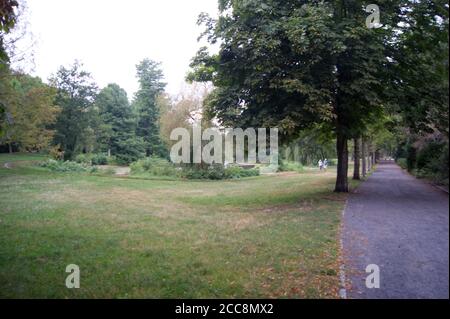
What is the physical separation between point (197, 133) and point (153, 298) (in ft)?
87.4

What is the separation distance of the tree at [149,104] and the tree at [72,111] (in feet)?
38.2

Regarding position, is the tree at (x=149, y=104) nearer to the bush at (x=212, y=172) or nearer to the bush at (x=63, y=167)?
the bush at (x=63, y=167)

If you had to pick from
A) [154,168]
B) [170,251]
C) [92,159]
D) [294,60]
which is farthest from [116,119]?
[170,251]

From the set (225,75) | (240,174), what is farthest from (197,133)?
(225,75)

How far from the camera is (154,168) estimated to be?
33.5 metres

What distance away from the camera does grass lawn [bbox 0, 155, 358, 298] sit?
512 centimetres

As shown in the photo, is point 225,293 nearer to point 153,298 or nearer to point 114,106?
point 153,298

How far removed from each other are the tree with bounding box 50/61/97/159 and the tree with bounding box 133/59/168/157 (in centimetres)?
1166

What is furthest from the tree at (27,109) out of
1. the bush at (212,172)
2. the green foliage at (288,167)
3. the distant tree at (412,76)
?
the green foliage at (288,167)

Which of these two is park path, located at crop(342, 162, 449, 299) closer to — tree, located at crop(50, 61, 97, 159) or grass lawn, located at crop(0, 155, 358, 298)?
grass lawn, located at crop(0, 155, 358, 298)

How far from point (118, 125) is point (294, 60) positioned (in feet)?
157

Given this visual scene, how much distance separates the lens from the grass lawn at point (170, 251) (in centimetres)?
512
